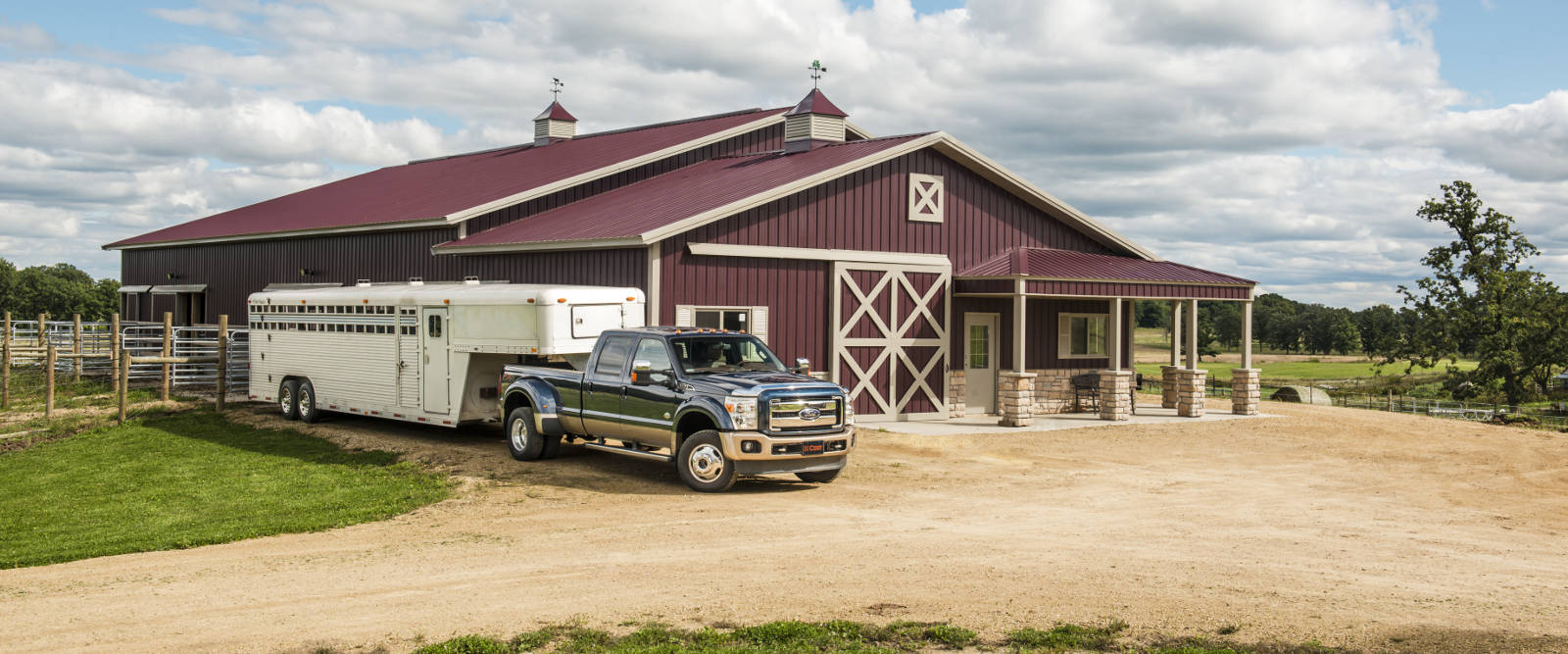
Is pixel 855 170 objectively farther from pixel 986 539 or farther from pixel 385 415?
pixel 986 539

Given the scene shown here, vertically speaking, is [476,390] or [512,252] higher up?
[512,252]

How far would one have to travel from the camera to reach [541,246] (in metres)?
21.4

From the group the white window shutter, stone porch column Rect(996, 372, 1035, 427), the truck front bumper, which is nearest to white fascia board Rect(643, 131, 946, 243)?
the white window shutter

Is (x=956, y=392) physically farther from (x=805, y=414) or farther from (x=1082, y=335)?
(x=805, y=414)

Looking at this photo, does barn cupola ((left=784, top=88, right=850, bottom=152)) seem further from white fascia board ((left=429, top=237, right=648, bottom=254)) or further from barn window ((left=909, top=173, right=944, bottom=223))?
white fascia board ((left=429, top=237, right=648, bottom=254))

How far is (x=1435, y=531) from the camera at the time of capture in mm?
12680

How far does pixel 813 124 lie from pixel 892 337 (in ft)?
21.1

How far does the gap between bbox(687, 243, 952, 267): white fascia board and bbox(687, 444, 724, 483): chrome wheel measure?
20.3ft

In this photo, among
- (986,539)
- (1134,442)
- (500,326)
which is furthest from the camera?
(1134,442)

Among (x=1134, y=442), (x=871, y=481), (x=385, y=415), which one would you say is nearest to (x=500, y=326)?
(x=385, y=415)

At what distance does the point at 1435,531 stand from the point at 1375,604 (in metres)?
4.52

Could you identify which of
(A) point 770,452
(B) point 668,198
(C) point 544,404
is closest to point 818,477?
(A) point 770,452

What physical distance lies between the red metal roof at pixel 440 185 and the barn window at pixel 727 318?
689cm

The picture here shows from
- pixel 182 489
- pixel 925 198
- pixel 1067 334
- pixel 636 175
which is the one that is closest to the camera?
pixel 182 489
